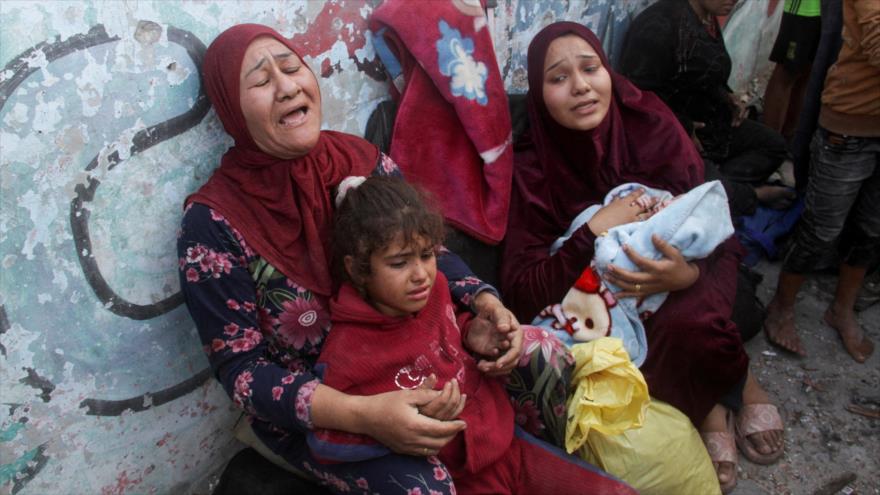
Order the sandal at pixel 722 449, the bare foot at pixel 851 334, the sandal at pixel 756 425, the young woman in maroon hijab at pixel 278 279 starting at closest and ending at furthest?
the young woman in maroon hijab at pixel 278 279 → the sandal at pixel 722 449 → the sandal at pixel 756 425 → the bare foot at pixel 851 334

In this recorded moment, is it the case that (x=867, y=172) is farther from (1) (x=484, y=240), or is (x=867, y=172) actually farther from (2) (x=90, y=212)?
(2) (x=90, y=212)

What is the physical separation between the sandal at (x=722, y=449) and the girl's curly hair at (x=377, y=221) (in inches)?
56.5

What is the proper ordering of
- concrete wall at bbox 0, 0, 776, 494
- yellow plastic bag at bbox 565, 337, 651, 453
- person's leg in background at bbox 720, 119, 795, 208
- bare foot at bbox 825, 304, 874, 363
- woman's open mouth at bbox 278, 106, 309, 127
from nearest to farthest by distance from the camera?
1. concrete wall at bbox 0, 0, 776, 494
2. woman's open mouth at bbox 278, 106, 309, 127
3. yellow plastic bag at bbox 565, 337, 651, 453
4. bare foot at bbox 825, 304, 874, 363
5. person's leg in background at bbox 720, 119, 795, 208

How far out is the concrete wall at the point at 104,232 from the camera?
1698mm

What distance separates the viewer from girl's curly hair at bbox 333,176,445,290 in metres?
1.87

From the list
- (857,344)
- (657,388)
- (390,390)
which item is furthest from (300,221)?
(857,344)

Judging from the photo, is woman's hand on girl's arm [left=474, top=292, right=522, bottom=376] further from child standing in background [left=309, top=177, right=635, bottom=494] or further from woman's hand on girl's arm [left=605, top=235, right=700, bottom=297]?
woman's hand on girl's arm [left=605, top=235, right=700, bottom=297]

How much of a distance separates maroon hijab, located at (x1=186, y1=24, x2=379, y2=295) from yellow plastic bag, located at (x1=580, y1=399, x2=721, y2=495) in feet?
3.49

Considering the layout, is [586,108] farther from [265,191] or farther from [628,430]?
[265,191]

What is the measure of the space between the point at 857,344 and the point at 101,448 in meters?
3.20

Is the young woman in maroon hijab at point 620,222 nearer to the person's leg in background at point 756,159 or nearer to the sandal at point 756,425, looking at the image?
the sandal at point 756,425

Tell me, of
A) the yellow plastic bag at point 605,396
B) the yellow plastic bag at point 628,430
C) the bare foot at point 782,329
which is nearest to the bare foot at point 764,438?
the yellow plastic bag at point 628,430

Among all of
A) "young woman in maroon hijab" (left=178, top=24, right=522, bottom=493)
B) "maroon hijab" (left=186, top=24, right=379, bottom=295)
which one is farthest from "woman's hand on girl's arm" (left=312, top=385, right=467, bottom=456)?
"maroon hijab" (left=186, top=24, right=379, bottom=295)

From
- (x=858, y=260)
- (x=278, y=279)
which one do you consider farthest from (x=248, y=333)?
(x=858, y=260)
